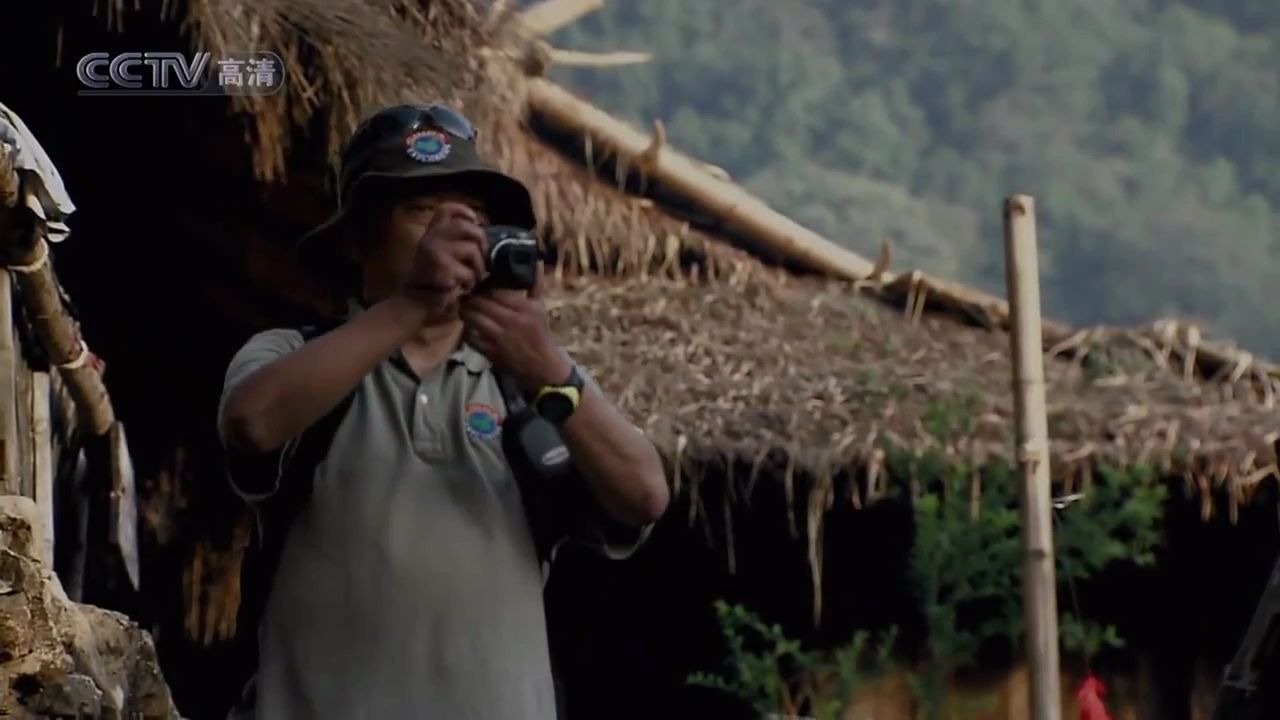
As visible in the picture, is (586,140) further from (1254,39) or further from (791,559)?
(1254,39)

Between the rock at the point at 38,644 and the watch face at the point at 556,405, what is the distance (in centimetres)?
61

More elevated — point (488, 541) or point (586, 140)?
point (586, 140)

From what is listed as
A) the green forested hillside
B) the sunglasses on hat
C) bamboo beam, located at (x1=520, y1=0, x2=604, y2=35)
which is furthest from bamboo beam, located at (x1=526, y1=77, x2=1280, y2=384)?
the green forested hillside

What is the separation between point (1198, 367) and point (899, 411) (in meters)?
1.39

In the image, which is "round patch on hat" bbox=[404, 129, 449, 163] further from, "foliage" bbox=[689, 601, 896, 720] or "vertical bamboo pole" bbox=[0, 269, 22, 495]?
"foliage" bbox=[689, 601, 896, 720]

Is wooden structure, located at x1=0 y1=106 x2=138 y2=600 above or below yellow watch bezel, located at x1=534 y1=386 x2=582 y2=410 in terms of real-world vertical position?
above

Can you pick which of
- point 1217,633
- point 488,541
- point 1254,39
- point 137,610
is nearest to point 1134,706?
point 1217,633

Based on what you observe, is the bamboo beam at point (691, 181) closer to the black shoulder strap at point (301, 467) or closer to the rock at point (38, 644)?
the rock at point (38, 644)

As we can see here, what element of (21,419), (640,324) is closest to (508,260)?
(21,419)

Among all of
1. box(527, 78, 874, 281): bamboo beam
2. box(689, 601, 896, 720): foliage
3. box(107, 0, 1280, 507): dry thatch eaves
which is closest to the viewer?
box(107, 0, 1280, 507): dry thatch eaves

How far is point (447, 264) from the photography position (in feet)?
7.64

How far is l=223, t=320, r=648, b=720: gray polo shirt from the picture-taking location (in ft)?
7.75

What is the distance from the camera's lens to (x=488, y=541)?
7.89 feet

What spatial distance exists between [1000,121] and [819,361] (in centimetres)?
1143
